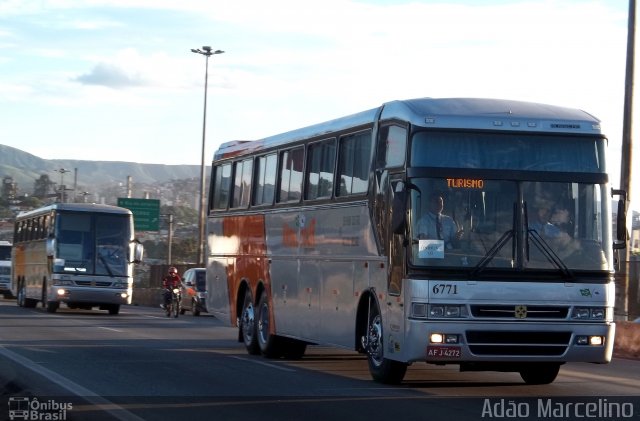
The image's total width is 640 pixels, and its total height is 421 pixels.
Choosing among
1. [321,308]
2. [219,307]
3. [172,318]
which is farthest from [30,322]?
[321,308]

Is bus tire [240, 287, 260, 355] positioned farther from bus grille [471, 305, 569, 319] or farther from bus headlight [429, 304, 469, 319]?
bus grille [471, 305, 569, 319]

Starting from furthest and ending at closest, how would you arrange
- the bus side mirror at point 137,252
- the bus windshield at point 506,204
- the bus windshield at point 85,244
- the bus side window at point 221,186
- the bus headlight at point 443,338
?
1. the bus side mirror at point 137,252
2. the bus windshield at point 85,244
3. the bus side window at point 221,186
4. the bus windshield at point 506,204
5. the bus headlight at point 443,338

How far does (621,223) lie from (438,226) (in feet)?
7.14

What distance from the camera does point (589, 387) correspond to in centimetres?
1540

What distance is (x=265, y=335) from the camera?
2034cm

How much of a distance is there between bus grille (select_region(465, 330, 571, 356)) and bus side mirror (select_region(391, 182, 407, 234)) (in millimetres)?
1381

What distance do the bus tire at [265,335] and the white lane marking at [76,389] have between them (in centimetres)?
381

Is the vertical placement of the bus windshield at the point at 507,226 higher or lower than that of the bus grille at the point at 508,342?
higher

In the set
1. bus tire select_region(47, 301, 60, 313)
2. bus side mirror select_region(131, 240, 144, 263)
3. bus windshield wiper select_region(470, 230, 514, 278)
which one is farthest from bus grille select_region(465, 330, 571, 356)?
bus tire select_region(47, 301, 60, 313)

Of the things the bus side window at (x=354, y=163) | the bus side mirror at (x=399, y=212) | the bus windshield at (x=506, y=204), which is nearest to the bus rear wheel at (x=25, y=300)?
the bus side window at (x=354, y=163)

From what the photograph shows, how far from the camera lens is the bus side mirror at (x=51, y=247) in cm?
3803

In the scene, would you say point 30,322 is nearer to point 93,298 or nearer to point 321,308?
point 93,298

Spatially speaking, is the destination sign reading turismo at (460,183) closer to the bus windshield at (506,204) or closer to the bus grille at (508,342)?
the bus windshield at (506,204)

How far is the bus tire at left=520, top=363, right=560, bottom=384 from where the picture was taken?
15562 mm
